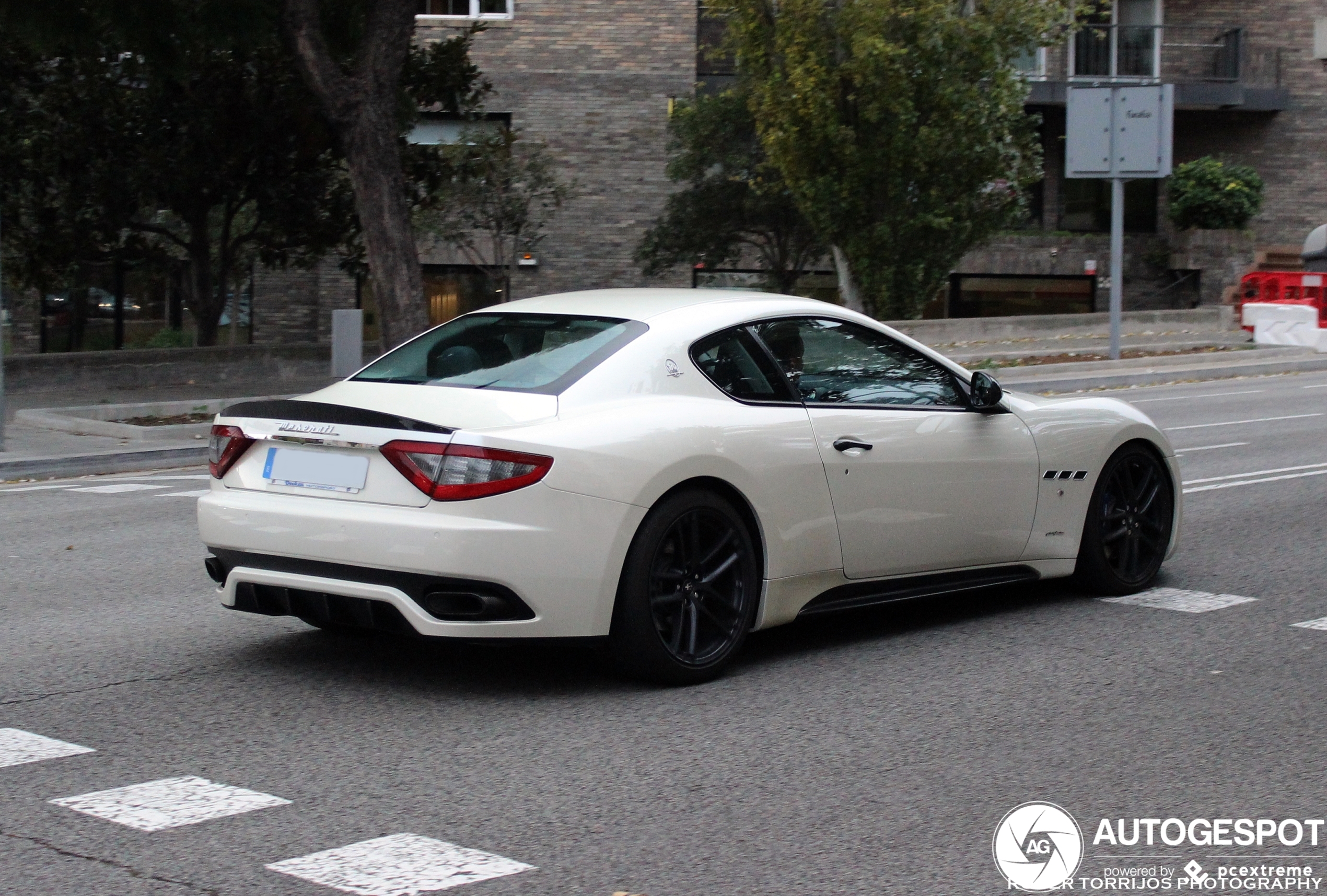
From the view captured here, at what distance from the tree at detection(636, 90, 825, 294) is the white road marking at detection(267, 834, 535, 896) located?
27992mm

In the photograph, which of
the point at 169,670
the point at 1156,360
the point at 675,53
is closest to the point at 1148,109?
the point at 1156,360

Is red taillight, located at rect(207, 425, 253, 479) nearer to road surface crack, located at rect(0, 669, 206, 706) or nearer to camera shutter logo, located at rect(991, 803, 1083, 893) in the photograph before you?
road surface crack, located at rect(0, 669, 206, 706)

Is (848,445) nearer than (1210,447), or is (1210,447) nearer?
(848,445)

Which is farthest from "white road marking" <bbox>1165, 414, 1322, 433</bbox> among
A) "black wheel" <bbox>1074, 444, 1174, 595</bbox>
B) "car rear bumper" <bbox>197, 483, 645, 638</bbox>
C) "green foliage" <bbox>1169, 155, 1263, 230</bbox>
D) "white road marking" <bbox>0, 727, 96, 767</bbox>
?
"green foliage" <bbox>1169, 155, 1263, 230</bbox>

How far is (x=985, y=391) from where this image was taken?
7055 mm

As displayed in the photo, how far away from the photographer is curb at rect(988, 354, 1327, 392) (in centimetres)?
2369

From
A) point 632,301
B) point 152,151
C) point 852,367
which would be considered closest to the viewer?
point 632,301

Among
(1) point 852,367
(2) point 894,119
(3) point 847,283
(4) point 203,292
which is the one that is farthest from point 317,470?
(3) point 847,283

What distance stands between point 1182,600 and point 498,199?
2440cm

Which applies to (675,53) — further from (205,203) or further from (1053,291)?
(205,203)

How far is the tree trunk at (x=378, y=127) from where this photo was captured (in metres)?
18.2

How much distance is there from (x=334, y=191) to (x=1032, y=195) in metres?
21.7

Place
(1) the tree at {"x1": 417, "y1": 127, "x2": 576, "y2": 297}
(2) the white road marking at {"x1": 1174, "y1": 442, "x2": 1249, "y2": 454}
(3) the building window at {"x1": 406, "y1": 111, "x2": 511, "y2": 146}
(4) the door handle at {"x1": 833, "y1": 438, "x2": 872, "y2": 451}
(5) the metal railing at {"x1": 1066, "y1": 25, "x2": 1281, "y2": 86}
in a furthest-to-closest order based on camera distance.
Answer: (5) the metal railing at {"x1": 1066, "y1": 25, "x2": 1281, "y2": 86}
(3) the building window at {"x1": 406, "y1": 111, "x2": 511, "y2": 146}
(1) the tree at {"x1": 417, "y1": 127, "x2": 576, "y2": 297}
(2) the white road marking at {"x1": 1174, "y1": 442, "x2": 1249, "y2": 454}
(4) the door handle at {"x1": 833, "y1": 438, "x2": 872, "y2": 451}

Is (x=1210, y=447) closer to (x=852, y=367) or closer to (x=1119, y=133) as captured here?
(x=852, y=367)
